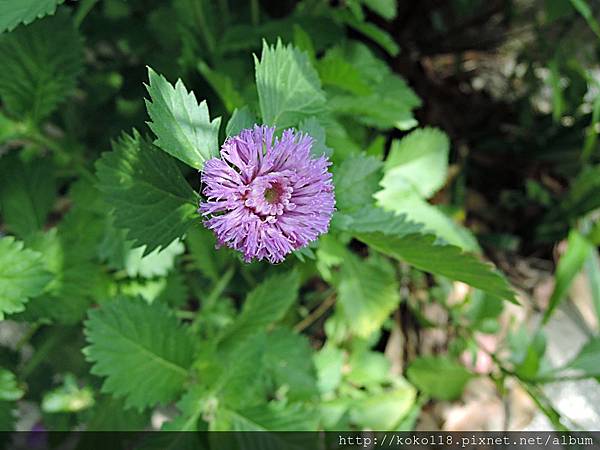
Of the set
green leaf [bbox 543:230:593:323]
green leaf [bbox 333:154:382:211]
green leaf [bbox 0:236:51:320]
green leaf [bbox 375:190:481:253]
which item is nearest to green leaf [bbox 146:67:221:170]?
green leaf [bbox 333:154:382:211]

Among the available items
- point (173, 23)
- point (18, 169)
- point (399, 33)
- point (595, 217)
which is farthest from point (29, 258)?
point (595, 217)

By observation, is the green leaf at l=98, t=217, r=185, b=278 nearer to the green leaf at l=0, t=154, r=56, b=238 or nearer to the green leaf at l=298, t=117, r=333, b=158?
the green leaf at l=0, t=154, r=56, b=238

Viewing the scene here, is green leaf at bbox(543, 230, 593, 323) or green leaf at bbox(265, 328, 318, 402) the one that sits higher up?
green leaf at bbox(265, 328, 318, 402)

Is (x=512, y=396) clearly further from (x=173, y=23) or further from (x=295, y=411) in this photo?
(x=173, y=23)

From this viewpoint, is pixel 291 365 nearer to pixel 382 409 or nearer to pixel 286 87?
pixel 382 409

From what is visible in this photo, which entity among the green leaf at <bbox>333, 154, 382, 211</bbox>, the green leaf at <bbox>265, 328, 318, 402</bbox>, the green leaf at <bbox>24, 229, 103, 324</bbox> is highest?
the green leaf at <bbox>333, 154, 382, 211</bbox>

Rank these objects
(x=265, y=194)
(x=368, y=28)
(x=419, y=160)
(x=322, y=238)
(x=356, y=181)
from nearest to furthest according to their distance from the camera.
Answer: (x=265, y=194) → (x=356, y=181) → (x=322, y=238) → (x=368, y=28) → (x=419, y=160)

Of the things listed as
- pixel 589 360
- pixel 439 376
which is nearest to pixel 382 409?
pixel 439 376

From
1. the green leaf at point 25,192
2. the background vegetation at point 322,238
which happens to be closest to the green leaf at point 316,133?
the background vegetation at point 322,238
